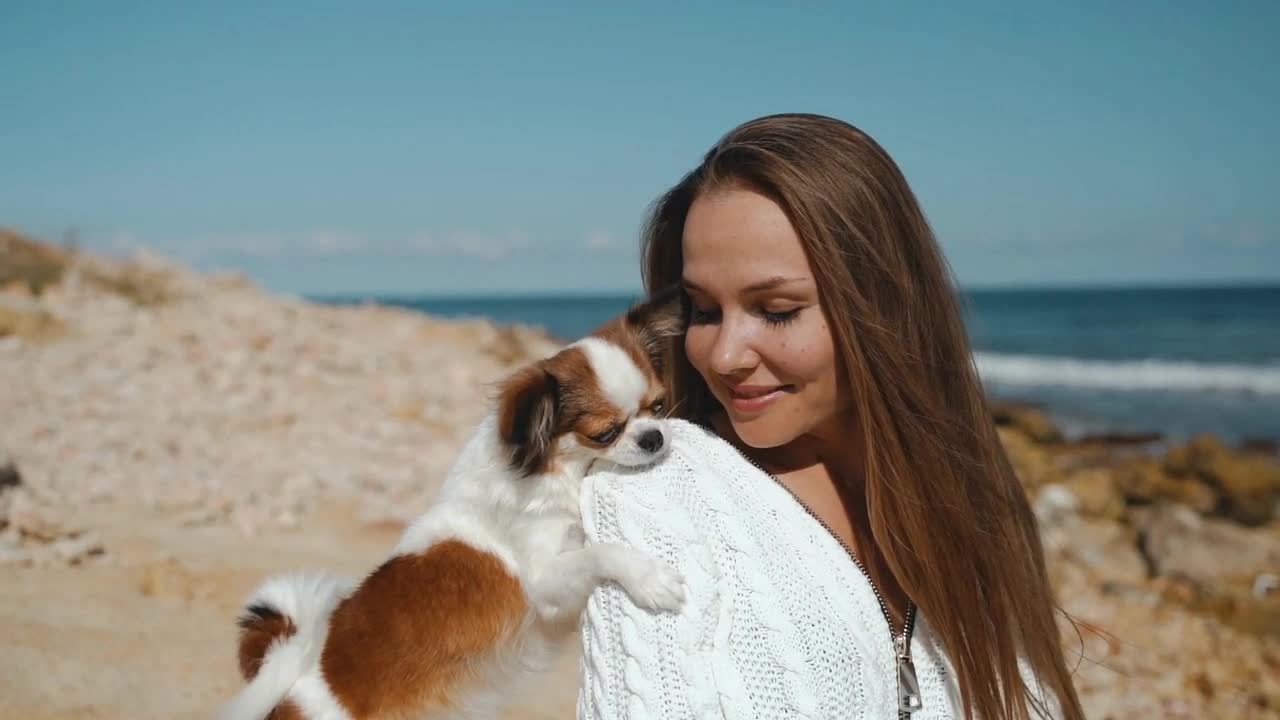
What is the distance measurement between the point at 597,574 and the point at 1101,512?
8266 mm

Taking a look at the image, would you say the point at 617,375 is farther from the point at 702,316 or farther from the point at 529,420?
the point at 702,316

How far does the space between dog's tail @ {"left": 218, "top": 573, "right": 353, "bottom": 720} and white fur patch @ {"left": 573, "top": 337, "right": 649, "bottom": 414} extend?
3.03 ft

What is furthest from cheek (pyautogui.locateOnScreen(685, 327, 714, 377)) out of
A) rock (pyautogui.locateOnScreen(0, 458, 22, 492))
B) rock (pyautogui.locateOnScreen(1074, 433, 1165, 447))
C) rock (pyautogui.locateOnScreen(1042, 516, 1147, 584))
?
rock (pyautogui.locateOnScreen(1074, 433, 1165, 447))

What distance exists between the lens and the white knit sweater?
1.69 m

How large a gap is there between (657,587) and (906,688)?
669 millimetres

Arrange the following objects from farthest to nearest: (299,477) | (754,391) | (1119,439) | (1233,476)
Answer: (1119,439) → (1233,476) → (299,477) → (754,391)

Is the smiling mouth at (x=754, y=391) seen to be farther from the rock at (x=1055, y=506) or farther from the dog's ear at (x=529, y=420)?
the rock at (x=1055, y=506)

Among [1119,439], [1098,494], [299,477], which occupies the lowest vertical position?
[1119,439]

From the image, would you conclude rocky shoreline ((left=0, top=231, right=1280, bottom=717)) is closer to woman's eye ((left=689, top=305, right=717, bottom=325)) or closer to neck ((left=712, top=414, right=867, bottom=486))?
neck ((left=712, top=414, right=867, bottom=486))

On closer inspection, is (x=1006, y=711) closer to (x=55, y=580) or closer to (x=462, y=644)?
(x=462, y=644)

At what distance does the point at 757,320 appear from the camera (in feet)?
6.82

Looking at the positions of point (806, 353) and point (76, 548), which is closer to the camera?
point (806, 353)

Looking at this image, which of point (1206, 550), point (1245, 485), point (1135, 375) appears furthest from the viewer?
point (1135, 375)

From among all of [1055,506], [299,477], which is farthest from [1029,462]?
[299,477]
